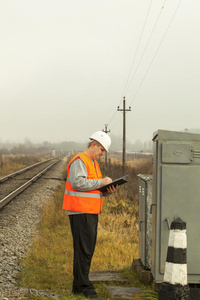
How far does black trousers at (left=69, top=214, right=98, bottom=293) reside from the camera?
4145mm

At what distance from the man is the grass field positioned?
261 millimetres

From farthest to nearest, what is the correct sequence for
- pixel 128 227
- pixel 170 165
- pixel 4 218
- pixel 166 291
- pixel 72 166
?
pixel 4 218 → pixel 128 227 → pixel 72 166 → pixel 170 165 → pixel 166 291

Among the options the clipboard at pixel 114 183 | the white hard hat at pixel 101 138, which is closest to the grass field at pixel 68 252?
the clipboard at pixel 114 183

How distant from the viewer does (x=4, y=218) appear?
10094mm

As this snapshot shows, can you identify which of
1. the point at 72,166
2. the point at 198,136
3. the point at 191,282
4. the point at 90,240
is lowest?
the point at 191,282

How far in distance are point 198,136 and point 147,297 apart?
71.5 inches

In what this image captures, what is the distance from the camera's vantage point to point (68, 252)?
6.33 meters

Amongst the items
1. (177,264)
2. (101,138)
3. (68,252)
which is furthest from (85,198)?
(68,252)

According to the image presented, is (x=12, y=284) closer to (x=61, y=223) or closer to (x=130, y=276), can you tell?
(x=130, y=276)

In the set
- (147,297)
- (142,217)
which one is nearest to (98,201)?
(142,217)

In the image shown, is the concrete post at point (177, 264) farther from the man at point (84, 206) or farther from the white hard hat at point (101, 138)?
the white hard hat at point (101, 138)

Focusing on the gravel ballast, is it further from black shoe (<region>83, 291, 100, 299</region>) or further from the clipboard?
the clipboard

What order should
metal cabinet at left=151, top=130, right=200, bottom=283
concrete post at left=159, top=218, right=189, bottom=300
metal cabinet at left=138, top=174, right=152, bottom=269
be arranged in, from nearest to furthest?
concrete post at left=159, top=218, right=189, bottom=300
metal cabinet at left=151, top=130, right=200, bottom=283
metal cabinet at left=138, top=174, right=152, bottom=269

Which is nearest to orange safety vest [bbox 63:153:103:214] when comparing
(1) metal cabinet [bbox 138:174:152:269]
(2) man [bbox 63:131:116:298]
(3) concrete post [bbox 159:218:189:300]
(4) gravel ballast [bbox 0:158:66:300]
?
(2) man [bbox 63:131:116:298]
